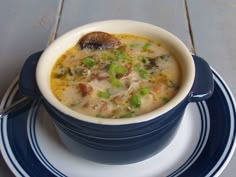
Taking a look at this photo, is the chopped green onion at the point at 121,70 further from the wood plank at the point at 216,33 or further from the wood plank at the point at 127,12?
the wood plank at the point at 127,12

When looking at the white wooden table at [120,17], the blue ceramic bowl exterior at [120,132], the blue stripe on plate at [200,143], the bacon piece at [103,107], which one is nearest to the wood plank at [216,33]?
the white wooden table at [120,17]

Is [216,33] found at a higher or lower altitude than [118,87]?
lower

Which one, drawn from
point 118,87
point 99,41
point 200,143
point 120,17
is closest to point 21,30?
point 120,17

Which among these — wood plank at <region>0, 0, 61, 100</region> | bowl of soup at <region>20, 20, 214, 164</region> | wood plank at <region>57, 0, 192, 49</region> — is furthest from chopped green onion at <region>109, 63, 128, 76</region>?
wood plank at <region>57, 0, 192, 49</region>

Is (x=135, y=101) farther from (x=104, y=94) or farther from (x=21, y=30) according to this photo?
(x=21, y=30)

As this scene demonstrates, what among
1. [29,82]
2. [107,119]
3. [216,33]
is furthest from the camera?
[216,33]

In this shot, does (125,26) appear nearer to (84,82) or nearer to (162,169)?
(84,82)

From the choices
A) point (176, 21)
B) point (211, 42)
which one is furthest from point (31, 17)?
point (211, 42)
